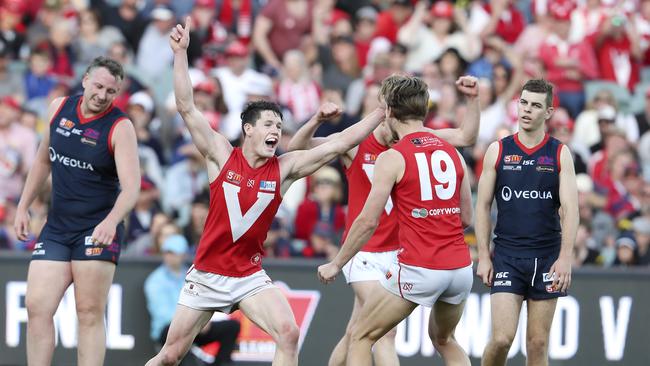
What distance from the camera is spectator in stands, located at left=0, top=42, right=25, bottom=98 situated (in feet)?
57.5

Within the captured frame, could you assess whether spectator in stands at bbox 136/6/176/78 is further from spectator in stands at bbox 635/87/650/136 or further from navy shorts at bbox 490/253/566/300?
navy shorts at bbox 490/253/566/300

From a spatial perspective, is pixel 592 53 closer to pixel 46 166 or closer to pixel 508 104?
pixel 508 104

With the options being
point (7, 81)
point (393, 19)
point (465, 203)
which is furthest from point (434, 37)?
point (465, 203)

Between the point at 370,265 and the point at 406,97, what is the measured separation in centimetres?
171

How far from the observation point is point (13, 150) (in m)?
16.0

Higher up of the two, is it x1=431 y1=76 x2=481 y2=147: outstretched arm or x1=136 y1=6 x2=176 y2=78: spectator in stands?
x1=136 y1=6 x2=176 y2=78: spectator in stands

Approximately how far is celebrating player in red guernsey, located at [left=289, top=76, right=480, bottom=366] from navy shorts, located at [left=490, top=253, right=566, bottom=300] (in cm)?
95

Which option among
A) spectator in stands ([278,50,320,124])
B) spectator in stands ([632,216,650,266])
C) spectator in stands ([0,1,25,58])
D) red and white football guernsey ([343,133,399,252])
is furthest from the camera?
spectator in stands ([0,1,25,58])

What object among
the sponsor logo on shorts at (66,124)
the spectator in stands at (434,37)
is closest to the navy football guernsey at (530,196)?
the sponsor logo on shorts at (66,124)

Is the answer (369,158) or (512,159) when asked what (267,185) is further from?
(512,159)

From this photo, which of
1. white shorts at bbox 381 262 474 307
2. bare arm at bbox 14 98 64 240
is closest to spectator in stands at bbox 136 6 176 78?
bare arm at bbox 14 98 64 240

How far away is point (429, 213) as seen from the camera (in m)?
9.52

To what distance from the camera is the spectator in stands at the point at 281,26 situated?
19.0 meters

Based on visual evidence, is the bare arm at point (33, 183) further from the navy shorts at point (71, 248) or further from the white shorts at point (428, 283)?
the white shorts at point (428, 283)
